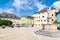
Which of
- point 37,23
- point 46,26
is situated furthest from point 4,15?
point 46,26

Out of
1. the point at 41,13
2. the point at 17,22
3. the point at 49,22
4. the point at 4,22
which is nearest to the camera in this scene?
the point at 49,22

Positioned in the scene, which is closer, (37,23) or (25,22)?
(37,23)

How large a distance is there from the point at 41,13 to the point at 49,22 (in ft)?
206

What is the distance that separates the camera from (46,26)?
2498 cm

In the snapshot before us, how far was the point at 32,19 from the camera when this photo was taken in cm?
10250

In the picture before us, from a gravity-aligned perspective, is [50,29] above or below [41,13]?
below

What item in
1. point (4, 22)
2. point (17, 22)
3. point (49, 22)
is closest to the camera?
point (49, 22)

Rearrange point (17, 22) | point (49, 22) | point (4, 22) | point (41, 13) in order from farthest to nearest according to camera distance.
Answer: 1. point (17, 22)
2. point (41, 13)
3. point (4, 22)
4. point (49, 22)

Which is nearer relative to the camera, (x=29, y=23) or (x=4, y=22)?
(x=4, y=22)

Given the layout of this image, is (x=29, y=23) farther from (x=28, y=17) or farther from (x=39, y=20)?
(x=39, y=20)

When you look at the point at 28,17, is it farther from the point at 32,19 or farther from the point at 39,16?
the point at 39,16

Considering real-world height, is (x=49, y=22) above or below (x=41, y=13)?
below

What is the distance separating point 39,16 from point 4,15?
90.1 ft

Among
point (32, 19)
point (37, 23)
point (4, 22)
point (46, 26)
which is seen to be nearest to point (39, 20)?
point (37, 23)
